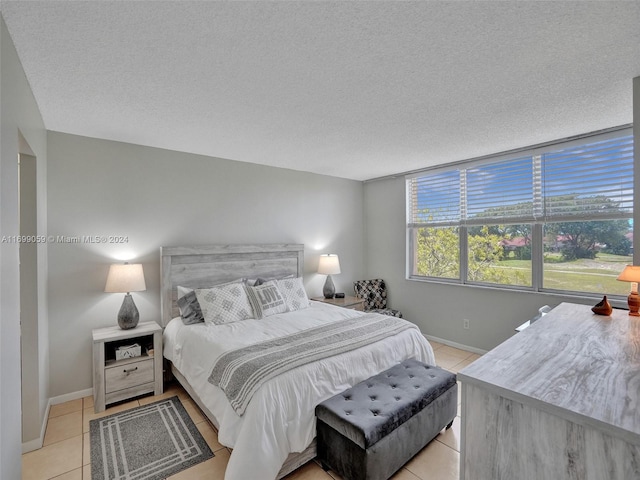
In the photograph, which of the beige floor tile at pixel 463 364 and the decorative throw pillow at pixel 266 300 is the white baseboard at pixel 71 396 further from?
the beige floor tile at pixel 463 364

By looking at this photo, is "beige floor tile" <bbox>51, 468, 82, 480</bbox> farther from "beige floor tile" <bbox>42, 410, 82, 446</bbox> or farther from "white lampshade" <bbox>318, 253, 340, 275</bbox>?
"white lampshade" <bbox>318, 253, 340, 275</bbox>

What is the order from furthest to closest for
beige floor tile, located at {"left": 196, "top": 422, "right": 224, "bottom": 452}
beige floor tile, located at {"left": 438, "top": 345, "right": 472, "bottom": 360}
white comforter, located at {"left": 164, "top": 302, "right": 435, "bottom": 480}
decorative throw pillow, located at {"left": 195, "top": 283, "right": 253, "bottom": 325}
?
beige floor tile, located at {"left": 438, "top": 345, "right": 472, "bottom": 360}, decorative throw pillow, located at {"left": 195, "top": 283, "right": 253, "bottom": 325}, beige floor tile, located at {"left": 196, "top": 422, "right": 224, "bottom": 452}, white comforter, located at {"left": 164, "top": 302, "right": 435, "bottom": 480}

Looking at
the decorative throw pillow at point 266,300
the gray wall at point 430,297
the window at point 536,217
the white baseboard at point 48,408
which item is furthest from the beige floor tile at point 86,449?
the window at point 536,217

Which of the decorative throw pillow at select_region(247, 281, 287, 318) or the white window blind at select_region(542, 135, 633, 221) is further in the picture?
the decorative throw pillow at select_region(247, 281, 287, 318)

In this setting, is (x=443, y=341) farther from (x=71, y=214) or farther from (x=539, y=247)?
(x=71, y=214)

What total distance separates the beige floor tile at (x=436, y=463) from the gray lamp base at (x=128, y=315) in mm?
2587

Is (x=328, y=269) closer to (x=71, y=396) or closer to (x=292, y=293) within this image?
(x=292, y=293)

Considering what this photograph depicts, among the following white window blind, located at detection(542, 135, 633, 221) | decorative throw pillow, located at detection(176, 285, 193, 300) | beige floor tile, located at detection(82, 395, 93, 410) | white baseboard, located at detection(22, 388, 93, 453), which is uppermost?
white window blind, located at detection(542, 135, 633, 221)

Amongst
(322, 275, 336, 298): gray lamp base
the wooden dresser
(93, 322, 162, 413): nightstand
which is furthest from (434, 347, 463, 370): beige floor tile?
(93, 322, 162, 413): nightstand

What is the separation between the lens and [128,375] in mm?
2721

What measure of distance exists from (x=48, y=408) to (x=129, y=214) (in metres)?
1.82

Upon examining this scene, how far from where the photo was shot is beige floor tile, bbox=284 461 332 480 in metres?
1.89

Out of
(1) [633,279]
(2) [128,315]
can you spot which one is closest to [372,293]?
(1) [633,279]

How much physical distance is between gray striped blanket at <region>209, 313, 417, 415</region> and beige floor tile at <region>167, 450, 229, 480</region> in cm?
50
